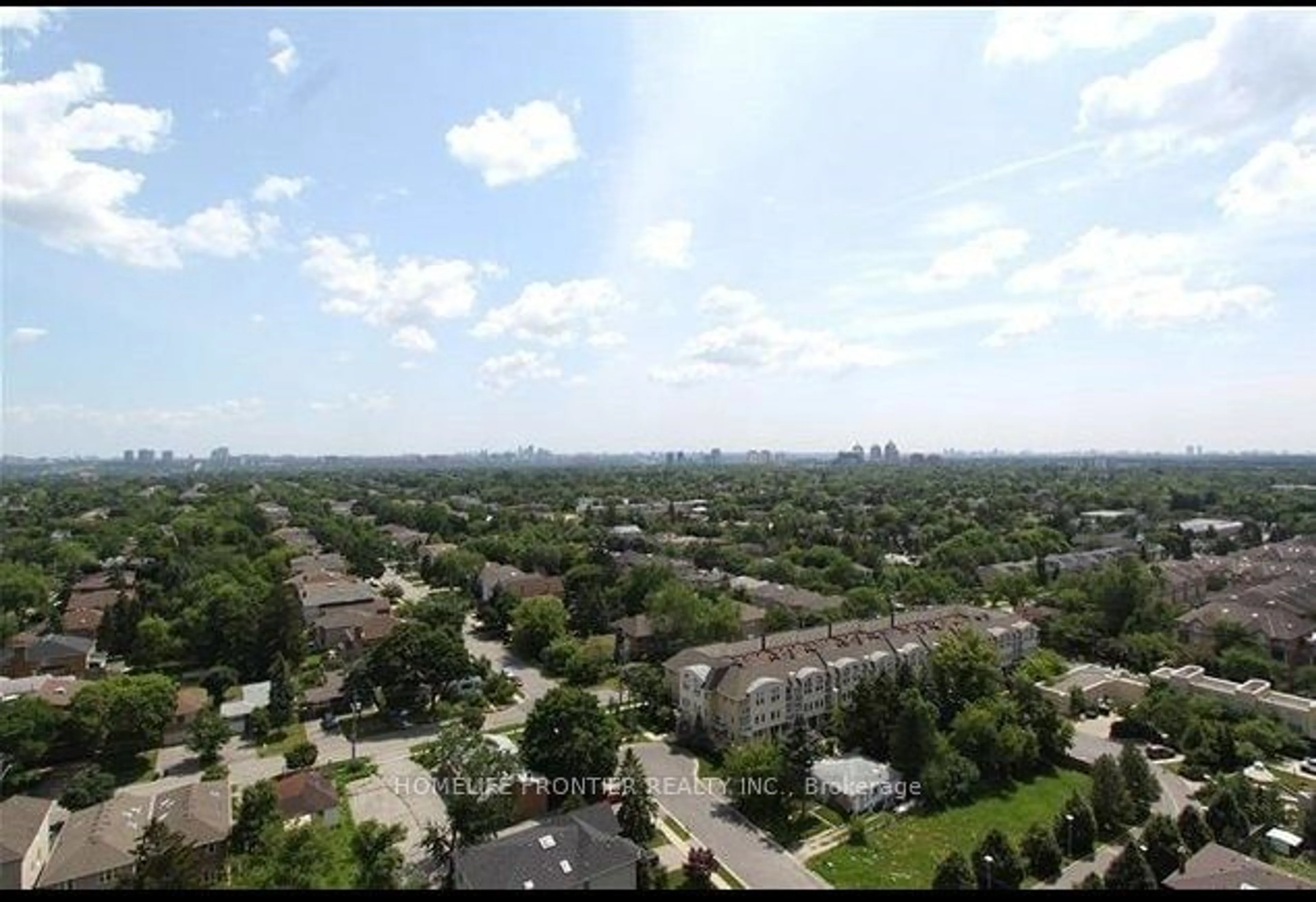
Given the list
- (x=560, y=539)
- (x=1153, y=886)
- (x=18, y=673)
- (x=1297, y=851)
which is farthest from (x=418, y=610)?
(x=1297, y=851)

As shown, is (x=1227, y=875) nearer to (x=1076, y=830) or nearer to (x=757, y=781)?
(x=1076, y=830)

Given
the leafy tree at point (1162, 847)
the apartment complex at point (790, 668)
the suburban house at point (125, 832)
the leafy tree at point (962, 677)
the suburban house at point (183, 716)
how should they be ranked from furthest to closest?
the suburban house at point (183, 716), the apartment complex at point (790, 668), the leafy tree at point (962, 677), the leafy tree at point (1162, 847), the suburban house at point (125, 832)

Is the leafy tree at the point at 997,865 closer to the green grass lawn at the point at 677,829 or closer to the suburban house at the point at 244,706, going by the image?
the green grass lawn at the point at 677,829

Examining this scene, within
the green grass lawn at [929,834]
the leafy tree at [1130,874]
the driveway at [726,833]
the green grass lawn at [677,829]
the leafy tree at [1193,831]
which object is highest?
the leafy tree at [1130,874]

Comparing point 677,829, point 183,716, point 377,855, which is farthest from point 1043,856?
point 183,716

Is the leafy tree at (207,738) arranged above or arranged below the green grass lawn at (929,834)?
above

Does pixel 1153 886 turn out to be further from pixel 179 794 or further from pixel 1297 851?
pixel 179 794

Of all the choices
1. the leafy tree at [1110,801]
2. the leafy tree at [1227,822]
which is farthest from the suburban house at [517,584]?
the leafy tree at [1227,822]
